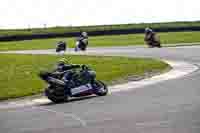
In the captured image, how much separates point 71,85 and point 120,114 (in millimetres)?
5197

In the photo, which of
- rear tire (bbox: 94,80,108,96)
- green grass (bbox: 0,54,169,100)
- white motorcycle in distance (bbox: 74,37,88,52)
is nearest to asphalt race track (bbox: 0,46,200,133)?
rear tire (bbox: 94,80,108,96)

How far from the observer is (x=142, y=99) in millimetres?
21062

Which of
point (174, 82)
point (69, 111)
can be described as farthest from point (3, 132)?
point (174, 82)

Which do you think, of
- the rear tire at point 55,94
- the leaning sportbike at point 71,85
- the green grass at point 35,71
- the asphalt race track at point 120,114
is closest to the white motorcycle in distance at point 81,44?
the green grass at point 35,71

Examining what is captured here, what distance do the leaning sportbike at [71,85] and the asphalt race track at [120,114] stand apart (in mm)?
393

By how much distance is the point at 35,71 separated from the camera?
36.5 meters

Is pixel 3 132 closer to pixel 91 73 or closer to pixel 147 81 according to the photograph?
pixel 91 73

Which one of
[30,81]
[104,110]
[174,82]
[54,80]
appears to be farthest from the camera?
[30,81]

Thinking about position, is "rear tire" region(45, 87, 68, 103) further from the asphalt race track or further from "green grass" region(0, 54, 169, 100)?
"green grass" region(0, 54, 169, 100)

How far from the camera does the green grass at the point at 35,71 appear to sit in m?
27.0

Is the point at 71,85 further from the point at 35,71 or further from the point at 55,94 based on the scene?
the point at 35,71

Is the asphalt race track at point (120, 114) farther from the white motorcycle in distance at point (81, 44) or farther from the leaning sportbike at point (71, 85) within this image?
the white motorcycle in distance at point (81, 44)

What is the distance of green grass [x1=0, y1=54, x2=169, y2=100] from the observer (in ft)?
88.6

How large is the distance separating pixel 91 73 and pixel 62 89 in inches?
72.2
